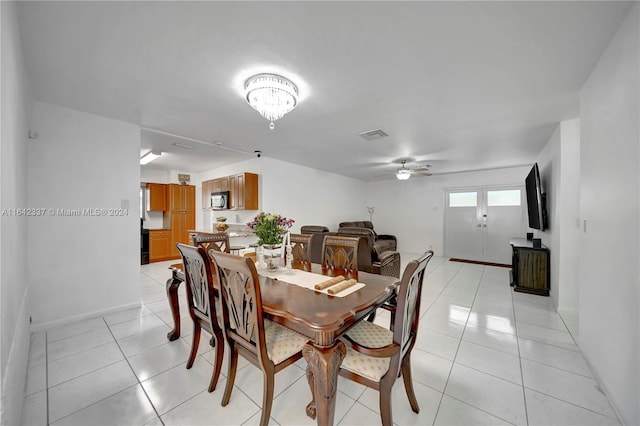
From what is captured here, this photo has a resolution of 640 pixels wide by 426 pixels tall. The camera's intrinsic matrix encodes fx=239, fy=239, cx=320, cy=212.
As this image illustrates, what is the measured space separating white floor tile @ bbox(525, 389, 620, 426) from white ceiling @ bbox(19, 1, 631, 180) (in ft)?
7.94

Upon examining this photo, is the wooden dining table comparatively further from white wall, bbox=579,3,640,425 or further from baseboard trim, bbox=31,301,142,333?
baseboard trim, bbox=31,301,142,333

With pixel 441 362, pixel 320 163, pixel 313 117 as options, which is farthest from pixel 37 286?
pixel 320 163

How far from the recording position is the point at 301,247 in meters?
2.75

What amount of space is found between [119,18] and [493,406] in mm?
3376

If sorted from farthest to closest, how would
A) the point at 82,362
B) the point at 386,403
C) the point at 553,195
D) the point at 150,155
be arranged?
the point at 150,155, the point at 553,195, the point at 82,362, the point at 386,403

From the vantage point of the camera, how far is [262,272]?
6.77ft

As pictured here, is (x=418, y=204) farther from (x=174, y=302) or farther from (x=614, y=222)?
(x=174, y=302)

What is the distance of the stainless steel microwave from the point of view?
5387 millimetres

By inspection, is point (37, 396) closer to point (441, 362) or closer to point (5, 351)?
point (5, 351)

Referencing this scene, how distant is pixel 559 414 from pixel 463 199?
19.6 ft

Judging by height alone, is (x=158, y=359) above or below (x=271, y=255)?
below

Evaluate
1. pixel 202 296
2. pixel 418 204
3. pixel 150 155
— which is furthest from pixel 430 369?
pixel 418 204

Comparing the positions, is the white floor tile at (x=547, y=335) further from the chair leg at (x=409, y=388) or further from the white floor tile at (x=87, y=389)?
the white floor tile at (x=87, y=389)

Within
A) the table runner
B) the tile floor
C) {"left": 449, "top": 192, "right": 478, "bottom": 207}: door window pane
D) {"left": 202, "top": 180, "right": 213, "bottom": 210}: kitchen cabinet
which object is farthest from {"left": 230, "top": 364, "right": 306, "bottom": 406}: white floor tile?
{"left": 449, "top": 192, "right": 478, "bottom": 207}: door window pane
